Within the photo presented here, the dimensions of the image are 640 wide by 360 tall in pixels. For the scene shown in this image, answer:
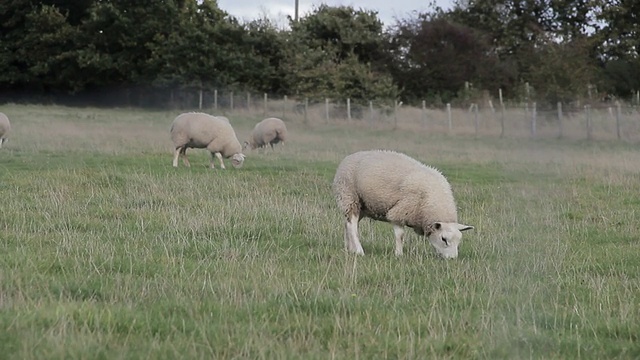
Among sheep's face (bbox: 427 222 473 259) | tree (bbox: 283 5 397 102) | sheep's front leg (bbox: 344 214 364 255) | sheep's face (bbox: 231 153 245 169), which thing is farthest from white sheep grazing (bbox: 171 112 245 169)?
tree (bbox: 283 5 397 102)

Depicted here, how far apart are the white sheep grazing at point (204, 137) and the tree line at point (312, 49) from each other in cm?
2830

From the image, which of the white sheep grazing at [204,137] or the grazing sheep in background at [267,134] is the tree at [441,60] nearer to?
the grazing sheep in background at [267,134]

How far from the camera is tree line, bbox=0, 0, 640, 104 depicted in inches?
1991

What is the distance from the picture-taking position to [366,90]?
5119 cm

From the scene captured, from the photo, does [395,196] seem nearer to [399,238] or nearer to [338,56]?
[399,238]

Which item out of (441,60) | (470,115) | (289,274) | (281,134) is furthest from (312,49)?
(289,274)

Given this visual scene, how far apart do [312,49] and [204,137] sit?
3513cm

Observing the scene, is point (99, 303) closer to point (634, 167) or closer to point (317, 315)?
point (317, 315)

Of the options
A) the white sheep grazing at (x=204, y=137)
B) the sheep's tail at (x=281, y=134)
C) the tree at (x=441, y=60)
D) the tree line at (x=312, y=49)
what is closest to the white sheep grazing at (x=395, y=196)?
the white sheep grazing at (x=204, y=137)

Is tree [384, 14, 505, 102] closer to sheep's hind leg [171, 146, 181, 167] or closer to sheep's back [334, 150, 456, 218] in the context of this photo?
sheep's hind leg [171, 146, 181, 167]

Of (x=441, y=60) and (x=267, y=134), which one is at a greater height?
(x=441, y=60)

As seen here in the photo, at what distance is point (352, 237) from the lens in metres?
9.55

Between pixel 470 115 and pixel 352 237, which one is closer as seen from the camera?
pixel 352 237

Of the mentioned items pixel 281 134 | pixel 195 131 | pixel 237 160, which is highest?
pixel 195 131
